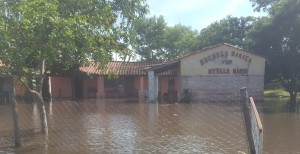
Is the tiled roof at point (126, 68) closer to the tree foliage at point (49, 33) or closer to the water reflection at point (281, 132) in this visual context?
the water reflection at point (281, 132)

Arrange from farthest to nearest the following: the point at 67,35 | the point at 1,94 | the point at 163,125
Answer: the point at 1,94
the point at 163,125
the point at 67,35

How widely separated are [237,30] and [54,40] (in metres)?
39.2

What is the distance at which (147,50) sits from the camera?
2066 inches

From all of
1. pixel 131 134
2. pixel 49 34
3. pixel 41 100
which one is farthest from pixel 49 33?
pixel 131 134

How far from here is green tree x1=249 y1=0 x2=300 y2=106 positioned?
26922 millimetres

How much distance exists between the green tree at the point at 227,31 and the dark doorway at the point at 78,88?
16461 mm

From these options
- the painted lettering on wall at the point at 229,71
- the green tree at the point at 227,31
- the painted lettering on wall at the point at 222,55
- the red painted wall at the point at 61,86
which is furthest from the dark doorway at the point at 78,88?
the green tree at the point at 227,31

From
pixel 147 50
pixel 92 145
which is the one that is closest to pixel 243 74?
pixel 92 145

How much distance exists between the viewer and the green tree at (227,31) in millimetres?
45594

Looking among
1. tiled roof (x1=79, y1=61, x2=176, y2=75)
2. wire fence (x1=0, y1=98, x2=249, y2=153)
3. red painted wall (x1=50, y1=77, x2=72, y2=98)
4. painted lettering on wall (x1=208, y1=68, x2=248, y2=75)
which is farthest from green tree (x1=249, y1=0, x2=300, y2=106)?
red painted wall (x1=50, y1=77, x2=72, y2=98)

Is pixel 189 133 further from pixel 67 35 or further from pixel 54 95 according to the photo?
pixel 54 95

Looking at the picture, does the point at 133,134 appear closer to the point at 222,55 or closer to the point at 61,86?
the point at 222,55

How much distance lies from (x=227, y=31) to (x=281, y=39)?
18602mm

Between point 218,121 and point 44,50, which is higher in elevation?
point 44,50
